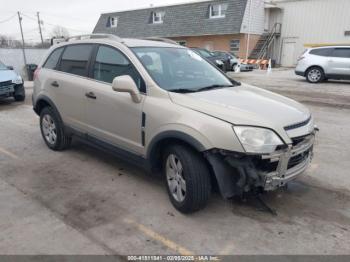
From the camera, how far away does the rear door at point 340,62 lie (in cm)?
1456

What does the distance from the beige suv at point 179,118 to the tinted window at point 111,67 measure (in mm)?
13

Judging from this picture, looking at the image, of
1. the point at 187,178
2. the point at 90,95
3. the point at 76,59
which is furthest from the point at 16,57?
the point at 187,178

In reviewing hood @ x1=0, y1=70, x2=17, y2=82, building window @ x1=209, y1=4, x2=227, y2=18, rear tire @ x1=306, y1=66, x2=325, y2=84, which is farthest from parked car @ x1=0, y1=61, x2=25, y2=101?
building window @ x1=209, y1=4, x2=227, y2=18

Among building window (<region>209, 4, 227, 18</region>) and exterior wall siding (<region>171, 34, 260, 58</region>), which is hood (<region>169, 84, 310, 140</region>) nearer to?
exterior wall siding (<region>171, 34, 260, 58</region>)

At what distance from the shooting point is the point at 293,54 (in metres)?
30.1

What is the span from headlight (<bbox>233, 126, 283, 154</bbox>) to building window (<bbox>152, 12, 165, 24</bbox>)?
3203cm

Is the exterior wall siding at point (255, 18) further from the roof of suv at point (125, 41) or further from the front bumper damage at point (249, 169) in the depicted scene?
the front bumper damage at point (249, 169)

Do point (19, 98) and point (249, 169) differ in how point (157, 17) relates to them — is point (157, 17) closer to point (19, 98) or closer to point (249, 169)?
point (19, 98)

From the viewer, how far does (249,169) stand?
322 cm

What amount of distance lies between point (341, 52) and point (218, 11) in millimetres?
16916

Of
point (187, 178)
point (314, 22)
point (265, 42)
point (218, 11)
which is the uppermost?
point (218, 11)

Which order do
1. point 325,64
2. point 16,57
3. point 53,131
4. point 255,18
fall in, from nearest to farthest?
point 53,131 → point 325,64 → point 16,57 → point 255,18

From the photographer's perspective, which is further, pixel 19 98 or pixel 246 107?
pixel 19 98

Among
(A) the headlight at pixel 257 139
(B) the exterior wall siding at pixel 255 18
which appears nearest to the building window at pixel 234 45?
(B) the exterior wall siding at pixel 255 18
